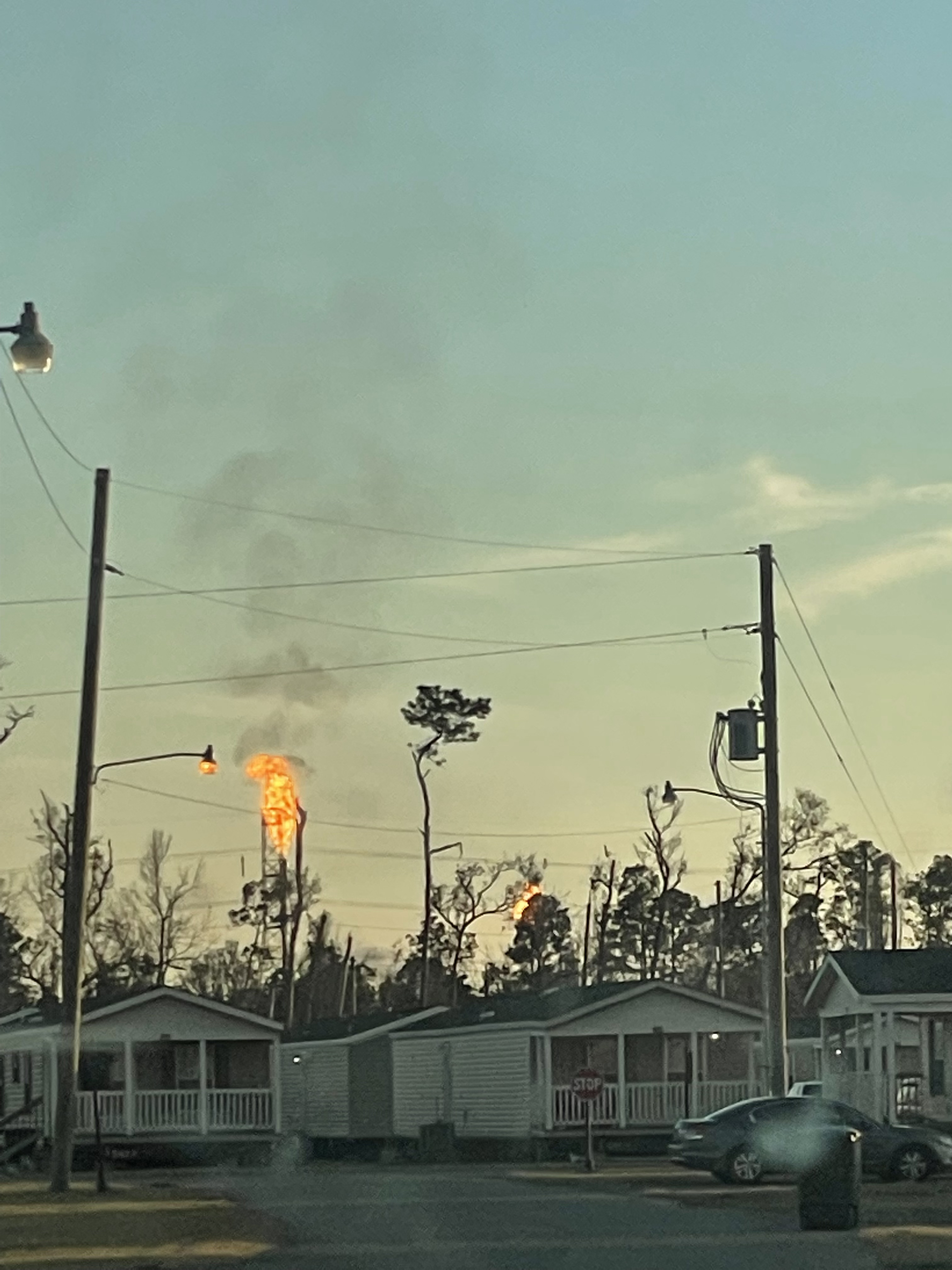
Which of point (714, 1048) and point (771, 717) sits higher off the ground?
point (771, 717)

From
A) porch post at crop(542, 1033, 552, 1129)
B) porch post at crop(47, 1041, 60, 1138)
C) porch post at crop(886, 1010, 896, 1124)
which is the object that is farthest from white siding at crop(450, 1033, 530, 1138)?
porch post at crop(47, 1041, 60, 1138)

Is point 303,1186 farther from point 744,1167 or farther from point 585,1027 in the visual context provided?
point 585,1027

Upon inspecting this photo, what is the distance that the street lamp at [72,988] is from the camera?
33.7 meters

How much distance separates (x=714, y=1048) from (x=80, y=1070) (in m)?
20.0

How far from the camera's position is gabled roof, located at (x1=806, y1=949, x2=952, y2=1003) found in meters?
45.6

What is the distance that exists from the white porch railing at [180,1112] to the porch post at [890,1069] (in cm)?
1552

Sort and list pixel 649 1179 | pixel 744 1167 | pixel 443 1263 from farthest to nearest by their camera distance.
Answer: pixel 649 1179 < pixel 744 1167 < pixel 443 1263

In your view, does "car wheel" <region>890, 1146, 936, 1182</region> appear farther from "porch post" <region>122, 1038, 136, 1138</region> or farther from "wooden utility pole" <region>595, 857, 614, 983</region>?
"wooden utility pole" <region>595, 857, 614, 983</region>

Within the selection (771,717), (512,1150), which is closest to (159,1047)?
(512,1150)

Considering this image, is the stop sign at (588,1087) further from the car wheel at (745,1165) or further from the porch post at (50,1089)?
the porch post at (50,1089)

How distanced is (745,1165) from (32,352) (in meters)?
20.1

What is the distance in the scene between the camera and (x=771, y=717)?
3825 centimetres

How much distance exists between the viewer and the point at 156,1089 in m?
54.7

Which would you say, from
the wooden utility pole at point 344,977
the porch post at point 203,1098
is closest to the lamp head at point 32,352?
the porch post at point 203,1098
